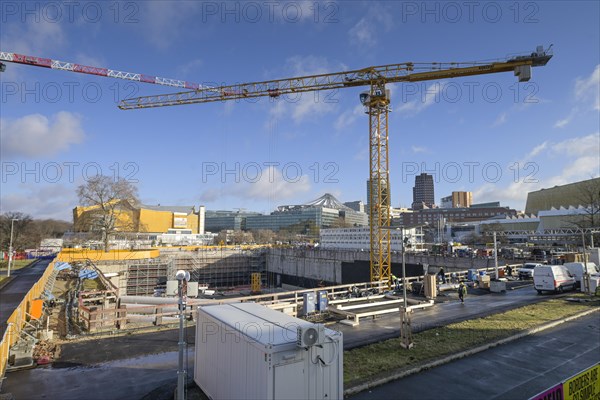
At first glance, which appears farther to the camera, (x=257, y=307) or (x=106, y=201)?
(x=106, y=201)

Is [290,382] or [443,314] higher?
[290,382]

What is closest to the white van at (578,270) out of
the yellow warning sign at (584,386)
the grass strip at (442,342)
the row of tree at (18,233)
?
the grass strip at (442,342)

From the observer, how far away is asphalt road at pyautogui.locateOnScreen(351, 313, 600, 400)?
938 centimetres

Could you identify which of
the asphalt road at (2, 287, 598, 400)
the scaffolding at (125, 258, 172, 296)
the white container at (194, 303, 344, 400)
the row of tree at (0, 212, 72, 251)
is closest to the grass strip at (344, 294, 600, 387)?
the asphalt road at (2, 287, 598, 400)

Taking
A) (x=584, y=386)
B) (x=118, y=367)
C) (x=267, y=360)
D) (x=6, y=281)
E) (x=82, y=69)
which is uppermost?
(x=82, y=69)

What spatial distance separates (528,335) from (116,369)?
15803 mm

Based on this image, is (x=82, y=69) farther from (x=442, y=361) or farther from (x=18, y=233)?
(x=442, y=361)

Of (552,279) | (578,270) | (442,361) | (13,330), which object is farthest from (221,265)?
(442,361)

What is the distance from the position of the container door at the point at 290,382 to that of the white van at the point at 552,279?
23393 mm

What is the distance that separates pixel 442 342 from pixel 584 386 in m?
5.87

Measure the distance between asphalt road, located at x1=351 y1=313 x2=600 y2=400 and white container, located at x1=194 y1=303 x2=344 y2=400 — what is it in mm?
2657

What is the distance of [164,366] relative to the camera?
37.4 feet

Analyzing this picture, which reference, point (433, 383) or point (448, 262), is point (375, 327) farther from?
point (448, 262)

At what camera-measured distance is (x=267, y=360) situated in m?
6.61
